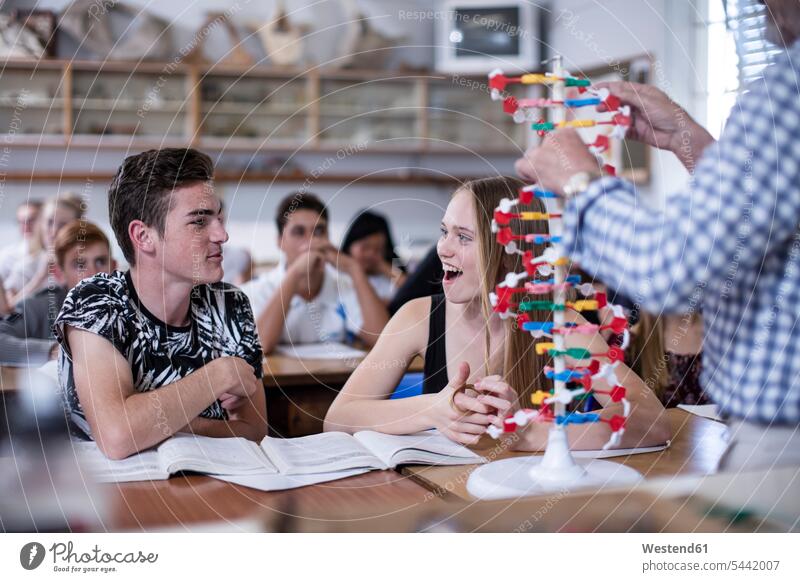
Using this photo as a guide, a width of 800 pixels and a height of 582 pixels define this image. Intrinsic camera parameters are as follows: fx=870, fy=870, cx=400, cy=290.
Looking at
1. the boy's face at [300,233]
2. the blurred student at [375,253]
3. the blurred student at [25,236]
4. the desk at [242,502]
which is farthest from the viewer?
the blurred student at [25,236]

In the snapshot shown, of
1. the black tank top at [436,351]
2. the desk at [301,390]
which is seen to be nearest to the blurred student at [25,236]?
the desk at [301,390]

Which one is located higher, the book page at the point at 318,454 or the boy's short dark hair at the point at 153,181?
the boy's short dark hair at the point at 153,181

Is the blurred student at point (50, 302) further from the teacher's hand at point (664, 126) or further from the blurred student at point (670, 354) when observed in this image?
the teacher's hand at point (664, 126)

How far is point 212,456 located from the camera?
3.78 ft

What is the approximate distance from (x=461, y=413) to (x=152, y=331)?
50cm

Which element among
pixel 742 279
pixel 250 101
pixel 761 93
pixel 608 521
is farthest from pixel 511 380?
pixel 250 101

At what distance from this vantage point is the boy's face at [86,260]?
2.16 metres

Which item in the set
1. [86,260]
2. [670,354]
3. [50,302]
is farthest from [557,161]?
[50,302]

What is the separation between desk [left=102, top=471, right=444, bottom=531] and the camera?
1.03 meters
